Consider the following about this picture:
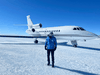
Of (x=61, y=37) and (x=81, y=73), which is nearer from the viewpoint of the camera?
(x=81, y=73)

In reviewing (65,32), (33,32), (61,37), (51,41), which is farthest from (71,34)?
(33,32)

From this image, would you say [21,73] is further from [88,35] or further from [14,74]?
[88,35]

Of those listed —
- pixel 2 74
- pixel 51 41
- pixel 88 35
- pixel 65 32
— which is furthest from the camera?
pixel 65 32

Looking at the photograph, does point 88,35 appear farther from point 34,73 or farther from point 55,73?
point 34,73

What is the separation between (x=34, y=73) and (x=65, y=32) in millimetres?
9698

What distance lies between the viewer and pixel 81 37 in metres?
10.2

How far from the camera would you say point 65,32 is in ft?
39.3

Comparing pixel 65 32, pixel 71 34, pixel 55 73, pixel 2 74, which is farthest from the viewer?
pixel 65 32

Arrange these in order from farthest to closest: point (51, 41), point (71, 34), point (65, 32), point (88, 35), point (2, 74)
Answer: point (65, 32) → point (71, 34) → point (88, 35) → point (51, 41) → point (2, 74)

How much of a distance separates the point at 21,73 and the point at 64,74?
5.87 ft

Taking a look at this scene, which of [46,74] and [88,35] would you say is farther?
[88,35]

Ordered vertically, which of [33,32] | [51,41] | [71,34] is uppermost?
[33,32]

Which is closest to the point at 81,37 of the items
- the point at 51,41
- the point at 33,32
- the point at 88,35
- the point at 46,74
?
the point at 88,35

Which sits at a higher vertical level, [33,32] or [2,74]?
[33,32]
